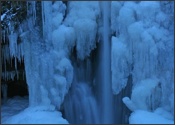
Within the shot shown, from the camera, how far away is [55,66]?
701 cm

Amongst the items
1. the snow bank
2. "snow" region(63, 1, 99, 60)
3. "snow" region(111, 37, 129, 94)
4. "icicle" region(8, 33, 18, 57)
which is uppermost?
"snow" region(63, 1, 99, 60)

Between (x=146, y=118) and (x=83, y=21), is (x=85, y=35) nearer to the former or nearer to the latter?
(x=83, y=21)

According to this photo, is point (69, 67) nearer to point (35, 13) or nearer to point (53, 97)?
point (53, 97)

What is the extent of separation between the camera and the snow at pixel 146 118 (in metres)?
6.10

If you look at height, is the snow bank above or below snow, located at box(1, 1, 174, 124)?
below

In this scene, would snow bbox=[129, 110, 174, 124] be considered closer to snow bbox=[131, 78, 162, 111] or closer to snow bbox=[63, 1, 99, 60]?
snow bbox=[131, 78, 162, 111]

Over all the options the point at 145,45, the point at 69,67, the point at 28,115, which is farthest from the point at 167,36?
the point at 28,115

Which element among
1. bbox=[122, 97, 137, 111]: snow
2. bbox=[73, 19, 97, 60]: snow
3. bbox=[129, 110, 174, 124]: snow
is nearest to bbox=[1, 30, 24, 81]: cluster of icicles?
bbox=[73, 19, 97, 60]: snow

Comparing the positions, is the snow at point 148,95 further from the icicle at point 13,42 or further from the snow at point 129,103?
the icicle at point 13,42

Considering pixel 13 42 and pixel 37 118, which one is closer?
pixel 37 118

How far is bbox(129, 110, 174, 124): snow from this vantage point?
240 inches

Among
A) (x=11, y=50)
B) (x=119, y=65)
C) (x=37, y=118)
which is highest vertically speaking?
(x=11, y=50)

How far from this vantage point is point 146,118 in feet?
20.3

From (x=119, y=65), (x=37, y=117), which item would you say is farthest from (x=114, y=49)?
(x=37, y=117)
